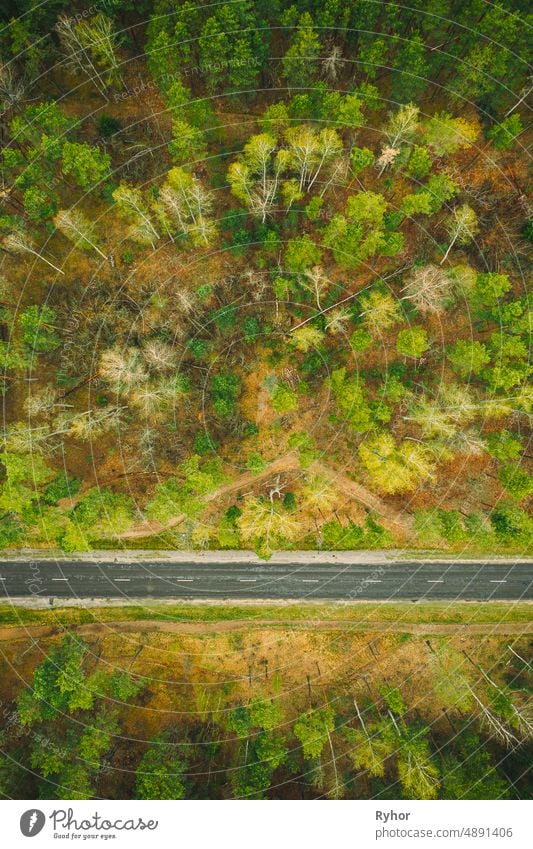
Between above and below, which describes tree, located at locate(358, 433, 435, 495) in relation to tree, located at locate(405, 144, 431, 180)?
below

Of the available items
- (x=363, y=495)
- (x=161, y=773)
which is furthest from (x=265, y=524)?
(x=161, y=773)

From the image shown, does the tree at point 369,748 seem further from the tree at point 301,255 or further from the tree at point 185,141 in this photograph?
the tree at point 185,141

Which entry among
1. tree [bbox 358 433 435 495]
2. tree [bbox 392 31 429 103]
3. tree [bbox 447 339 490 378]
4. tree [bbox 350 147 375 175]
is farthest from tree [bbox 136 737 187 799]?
tree [bbox 392 31 429 103]

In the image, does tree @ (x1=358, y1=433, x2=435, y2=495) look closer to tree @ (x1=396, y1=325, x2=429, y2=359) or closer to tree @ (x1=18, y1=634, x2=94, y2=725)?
tree @ (x1=396, y1=325, x2=429, y2=359)

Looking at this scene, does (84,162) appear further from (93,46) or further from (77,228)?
(93,46)

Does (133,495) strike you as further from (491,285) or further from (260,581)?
(491,285)
